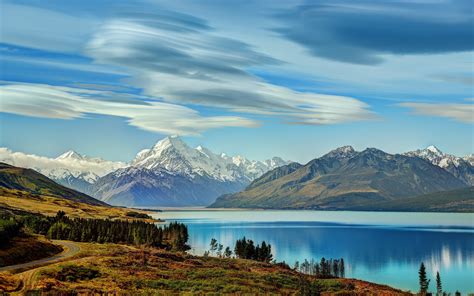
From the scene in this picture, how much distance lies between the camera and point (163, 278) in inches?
4466

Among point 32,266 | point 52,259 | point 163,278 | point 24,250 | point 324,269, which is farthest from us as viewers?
point 324,269

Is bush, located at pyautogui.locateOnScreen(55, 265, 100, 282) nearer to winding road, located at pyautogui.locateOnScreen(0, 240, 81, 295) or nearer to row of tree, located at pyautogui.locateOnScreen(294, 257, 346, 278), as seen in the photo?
winding road, located at pyautogui.locateOnScreen(0, 240, 81, 295)

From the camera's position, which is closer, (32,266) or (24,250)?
(32,266)

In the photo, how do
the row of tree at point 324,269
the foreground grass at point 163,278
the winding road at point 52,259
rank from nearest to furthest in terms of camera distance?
the foreground grass at point 163,278 → the winding road at point 52,259 → the row of tree at point 324,269

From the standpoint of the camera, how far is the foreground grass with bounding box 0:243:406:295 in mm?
99375

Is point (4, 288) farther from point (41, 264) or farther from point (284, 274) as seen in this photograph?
point (284, 274)

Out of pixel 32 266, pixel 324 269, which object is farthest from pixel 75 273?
pixel 324 269

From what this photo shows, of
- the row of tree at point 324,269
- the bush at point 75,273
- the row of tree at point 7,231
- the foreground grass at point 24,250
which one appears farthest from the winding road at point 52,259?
the row of tree at point 324,269

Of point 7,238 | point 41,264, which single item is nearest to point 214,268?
point 41,264

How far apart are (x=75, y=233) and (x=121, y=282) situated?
95399 millimetres

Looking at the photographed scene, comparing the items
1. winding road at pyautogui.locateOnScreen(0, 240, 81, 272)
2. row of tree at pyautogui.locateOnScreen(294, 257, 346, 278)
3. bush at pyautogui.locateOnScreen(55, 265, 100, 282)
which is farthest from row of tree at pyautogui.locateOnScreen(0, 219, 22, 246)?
row of tree at pyautogui.locateOnScreen(294, 257, 346, 278)

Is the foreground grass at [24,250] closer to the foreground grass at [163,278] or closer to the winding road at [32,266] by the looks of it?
the winding road at [32,266]

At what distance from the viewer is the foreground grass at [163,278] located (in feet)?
326

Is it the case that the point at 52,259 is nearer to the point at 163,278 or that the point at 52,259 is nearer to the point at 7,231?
the point at 7,231
